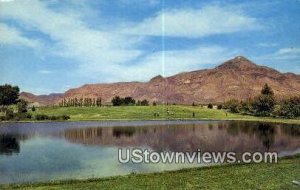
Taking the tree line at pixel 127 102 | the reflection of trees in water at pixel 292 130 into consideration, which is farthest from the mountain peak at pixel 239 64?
the reflection of trees in water at pixel 292 130

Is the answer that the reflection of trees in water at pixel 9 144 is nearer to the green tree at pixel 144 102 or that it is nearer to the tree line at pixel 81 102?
the tree line at pixel 81 102

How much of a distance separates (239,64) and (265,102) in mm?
8371

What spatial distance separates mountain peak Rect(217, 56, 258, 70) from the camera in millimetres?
23381

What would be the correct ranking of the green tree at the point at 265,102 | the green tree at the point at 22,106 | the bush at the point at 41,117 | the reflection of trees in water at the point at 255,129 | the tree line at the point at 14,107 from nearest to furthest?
1. the tree line at the point at 14,107
2. the green tree at the point at 22,106
3. the bush at the point at 41,117
4. the green tree at the point at 265,102
5. the reflection of trees in water at the point at 255,129

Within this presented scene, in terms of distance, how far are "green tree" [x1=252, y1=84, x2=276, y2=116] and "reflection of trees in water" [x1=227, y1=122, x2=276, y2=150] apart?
3.48ft

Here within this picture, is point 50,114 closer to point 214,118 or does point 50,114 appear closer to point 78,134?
point 78,134

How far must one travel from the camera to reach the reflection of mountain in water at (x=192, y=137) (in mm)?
25641

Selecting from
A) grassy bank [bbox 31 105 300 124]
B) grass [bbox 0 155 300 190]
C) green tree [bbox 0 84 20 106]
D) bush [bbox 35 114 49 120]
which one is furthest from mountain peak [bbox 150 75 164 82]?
bush [bbox 35 114 49 120]

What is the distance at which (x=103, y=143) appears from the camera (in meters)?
25.9

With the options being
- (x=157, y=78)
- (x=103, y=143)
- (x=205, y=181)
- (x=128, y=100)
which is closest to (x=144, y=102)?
(x=128, y=100)

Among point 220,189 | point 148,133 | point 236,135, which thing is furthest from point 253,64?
point 220,189

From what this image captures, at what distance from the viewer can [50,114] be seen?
26656 mm

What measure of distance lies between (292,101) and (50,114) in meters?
15.9

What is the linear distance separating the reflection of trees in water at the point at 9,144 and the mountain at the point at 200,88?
11.3 ft
